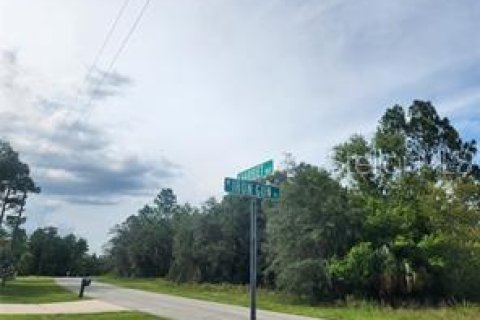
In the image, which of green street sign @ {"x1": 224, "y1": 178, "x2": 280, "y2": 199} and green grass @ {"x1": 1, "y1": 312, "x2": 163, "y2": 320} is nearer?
green street sign @ {"x1": 224, "y1": 178, "x2": 280, "y2": 199}

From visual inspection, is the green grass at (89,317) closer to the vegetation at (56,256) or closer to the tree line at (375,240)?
the tree line at (375,240)

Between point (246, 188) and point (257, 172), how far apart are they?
0.39 meters

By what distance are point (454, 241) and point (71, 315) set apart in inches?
899

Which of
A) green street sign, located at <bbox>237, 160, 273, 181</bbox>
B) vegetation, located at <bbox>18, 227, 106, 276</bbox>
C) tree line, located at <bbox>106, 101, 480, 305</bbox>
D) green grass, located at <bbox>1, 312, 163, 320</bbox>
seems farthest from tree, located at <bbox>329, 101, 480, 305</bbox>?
vegetation, located at <bbox>18, 227, 106, 276</bbox>

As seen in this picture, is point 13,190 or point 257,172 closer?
point 257,172

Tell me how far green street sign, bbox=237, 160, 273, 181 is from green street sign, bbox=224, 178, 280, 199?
0.56 feet

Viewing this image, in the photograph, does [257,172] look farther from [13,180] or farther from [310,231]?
[13,180]

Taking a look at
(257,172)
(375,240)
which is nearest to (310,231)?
(375,240)

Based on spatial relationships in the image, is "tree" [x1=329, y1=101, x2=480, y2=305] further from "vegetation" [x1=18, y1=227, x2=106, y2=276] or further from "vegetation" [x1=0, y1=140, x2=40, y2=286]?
"vegetation" [x1=18, y1=227, x2=106, y2=276]

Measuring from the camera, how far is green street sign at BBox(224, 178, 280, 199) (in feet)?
44.3

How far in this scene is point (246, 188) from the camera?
13.5m

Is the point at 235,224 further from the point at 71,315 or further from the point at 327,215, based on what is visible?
the point at 71,315

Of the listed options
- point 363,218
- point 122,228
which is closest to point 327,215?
point 363,218

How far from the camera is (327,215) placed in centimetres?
4266
